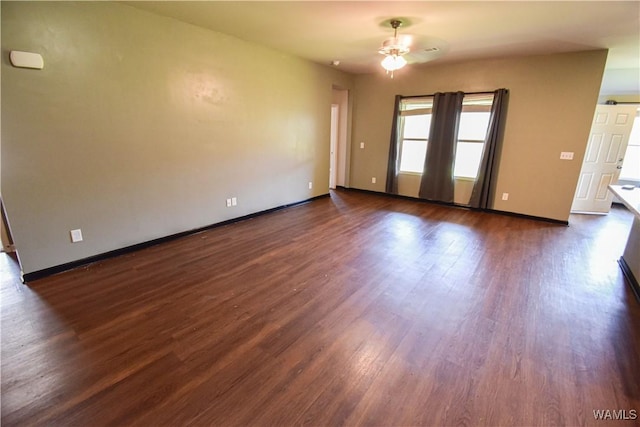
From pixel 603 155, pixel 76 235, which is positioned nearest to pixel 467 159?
pixel 603 155

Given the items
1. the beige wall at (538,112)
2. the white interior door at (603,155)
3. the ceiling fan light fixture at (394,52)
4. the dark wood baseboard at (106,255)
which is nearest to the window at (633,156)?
the white interior door at (603,155)

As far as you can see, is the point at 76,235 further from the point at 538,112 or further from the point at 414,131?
the point at 538,112

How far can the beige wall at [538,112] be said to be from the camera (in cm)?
421

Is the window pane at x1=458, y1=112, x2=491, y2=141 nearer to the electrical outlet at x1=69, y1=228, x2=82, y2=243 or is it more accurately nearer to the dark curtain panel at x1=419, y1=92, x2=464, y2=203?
the dark curtain panel at x1=419, y1=92, x2=464, y2=203

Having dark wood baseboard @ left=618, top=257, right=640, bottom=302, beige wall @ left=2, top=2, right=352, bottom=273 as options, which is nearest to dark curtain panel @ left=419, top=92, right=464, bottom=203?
dark wood baseboard @ left=618, top=257, right=640, bottom=302

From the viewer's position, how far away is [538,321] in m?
2.22

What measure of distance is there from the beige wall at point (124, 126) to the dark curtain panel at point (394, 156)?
2423mm

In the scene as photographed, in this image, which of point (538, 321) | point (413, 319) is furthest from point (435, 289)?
point (538, 321)

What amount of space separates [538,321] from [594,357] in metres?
0.38

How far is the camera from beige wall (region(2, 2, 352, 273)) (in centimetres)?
249

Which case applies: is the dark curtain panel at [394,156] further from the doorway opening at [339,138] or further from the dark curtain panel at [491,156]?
the dark curtain panel at [491,156]

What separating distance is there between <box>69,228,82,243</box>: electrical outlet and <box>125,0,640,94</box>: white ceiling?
2363mm

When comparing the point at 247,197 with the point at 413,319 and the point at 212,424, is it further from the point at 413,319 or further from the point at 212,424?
the point at 212,424

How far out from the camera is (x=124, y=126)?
10.00 feet
